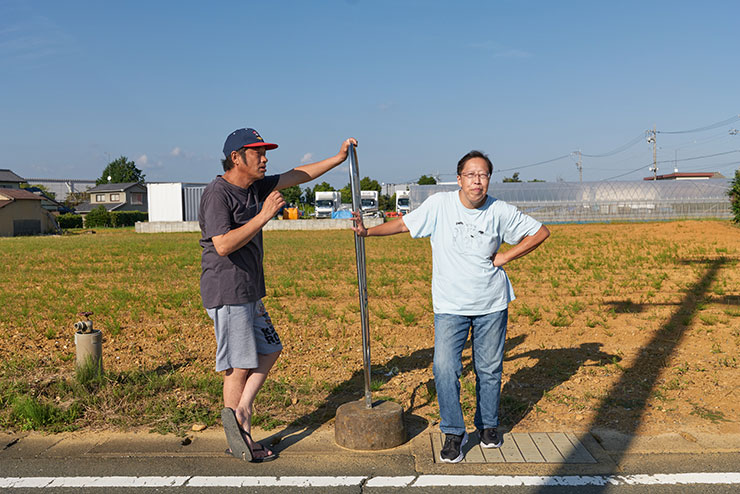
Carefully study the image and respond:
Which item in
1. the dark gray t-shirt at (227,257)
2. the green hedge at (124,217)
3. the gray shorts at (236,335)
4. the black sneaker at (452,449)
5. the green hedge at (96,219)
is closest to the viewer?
the dark gray t-shirt at (227,257)

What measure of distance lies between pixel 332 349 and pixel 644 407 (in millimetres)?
3003

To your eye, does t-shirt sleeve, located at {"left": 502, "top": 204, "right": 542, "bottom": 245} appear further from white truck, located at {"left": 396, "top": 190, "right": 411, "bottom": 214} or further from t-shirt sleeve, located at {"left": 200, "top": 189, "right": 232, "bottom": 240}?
white truck, located at {"left": 396, "top": 190, "right": 411, "bottom": 214}

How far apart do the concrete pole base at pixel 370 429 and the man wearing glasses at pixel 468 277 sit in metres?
0.32

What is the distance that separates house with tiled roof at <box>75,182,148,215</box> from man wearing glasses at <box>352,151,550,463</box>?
8281 cm

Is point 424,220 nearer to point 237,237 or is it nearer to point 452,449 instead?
point 237,237

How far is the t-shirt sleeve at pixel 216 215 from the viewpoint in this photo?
11.1 ft

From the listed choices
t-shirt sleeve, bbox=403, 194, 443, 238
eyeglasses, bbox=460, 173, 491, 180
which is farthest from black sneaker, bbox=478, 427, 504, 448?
eyeglasses, bbox=460, 173, 491, 180

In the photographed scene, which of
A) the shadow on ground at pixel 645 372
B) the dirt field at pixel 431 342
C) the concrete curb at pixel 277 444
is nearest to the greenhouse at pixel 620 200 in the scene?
the dirt field at pixel 431 342

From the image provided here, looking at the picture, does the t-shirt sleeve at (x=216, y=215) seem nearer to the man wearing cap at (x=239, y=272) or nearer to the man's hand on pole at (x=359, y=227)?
the man wearing cap at (x=239, y=272)

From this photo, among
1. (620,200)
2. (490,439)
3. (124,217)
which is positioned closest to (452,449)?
(490,439)

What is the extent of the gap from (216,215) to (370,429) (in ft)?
5.19

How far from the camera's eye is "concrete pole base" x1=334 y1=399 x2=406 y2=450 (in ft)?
12.6

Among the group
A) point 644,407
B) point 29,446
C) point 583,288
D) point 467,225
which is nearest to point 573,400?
point 644,407

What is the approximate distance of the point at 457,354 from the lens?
3.75 m
